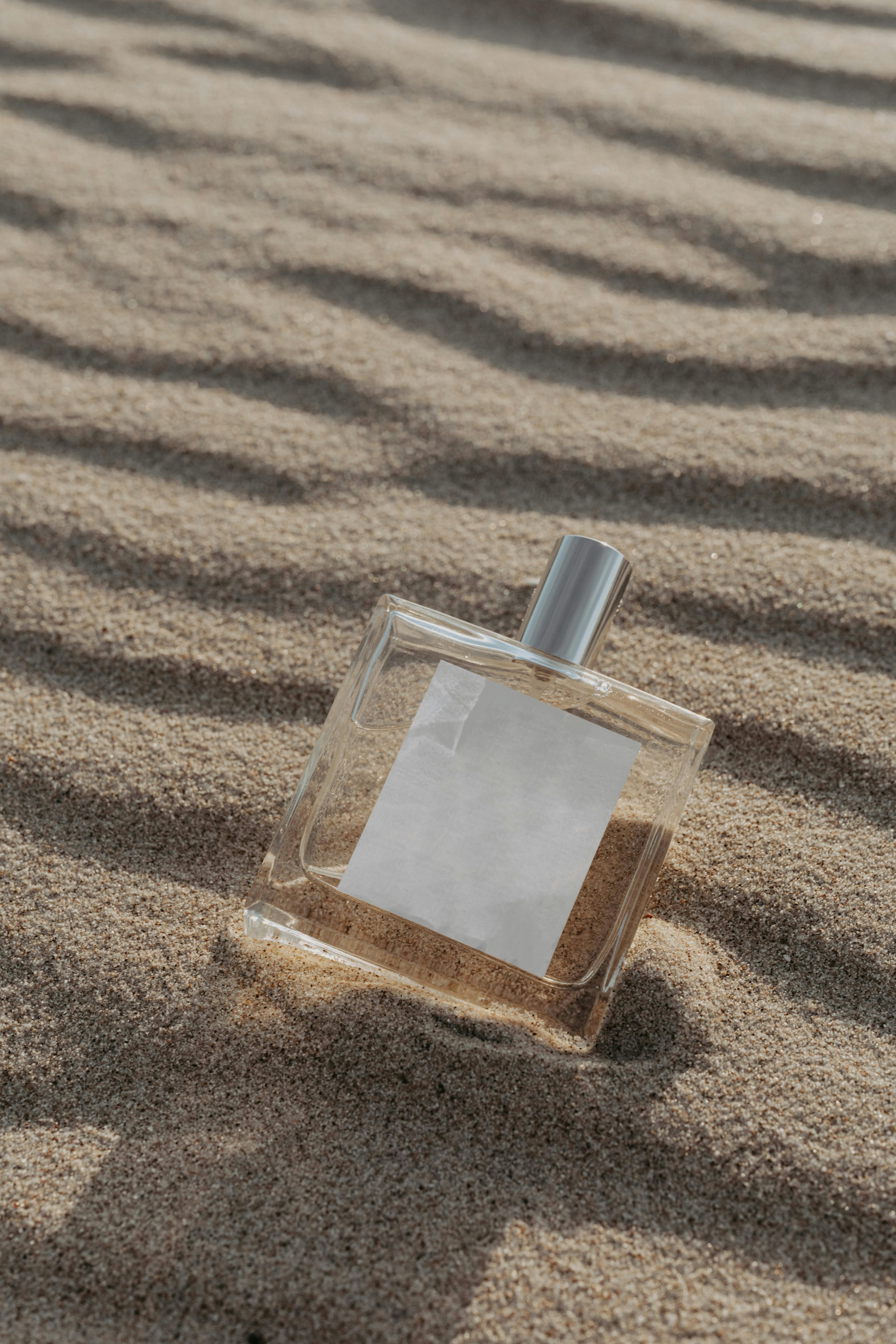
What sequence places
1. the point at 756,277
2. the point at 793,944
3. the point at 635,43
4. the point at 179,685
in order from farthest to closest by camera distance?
the point at 635,43 < the point at 756,277 < the point at 179,685 < the point at 793,944

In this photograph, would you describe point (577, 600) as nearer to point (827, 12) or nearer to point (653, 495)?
point (653, 495)

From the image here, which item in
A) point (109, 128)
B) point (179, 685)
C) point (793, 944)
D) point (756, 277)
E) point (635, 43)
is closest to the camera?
point (793, 944)

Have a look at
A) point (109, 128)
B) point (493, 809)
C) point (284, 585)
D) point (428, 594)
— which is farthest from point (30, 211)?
point (493, 809)

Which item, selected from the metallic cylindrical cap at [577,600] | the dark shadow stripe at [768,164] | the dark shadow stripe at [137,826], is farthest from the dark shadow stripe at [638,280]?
the dark shadow stripe at [137,826]

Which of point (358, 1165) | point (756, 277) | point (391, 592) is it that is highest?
point (756, 277)

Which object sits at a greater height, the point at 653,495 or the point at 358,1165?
the point at 653,495

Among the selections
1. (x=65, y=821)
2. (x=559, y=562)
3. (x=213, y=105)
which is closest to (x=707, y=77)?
(x=213, y=105)

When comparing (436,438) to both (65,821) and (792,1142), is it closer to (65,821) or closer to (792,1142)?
(65,821)
